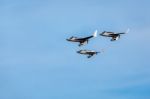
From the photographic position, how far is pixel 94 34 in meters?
124

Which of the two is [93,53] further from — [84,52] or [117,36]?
[117,36]

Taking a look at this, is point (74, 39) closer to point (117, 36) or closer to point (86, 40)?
point (86, 40)

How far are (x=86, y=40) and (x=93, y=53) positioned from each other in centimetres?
645

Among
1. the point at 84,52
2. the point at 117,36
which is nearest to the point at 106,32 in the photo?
the point at 117,36

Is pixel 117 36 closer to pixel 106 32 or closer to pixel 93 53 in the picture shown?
pixel 106 32

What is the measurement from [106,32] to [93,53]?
1107cm

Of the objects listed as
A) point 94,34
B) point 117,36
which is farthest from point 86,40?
point 117,36

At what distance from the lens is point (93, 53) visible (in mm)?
126312

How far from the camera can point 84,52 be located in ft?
419

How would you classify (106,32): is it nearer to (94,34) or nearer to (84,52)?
(94,34)

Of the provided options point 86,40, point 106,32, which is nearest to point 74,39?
point 86,40

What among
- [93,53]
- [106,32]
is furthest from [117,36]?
[93,53]

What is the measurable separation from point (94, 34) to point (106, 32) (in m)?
5.23

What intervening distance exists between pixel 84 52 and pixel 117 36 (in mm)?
16247
